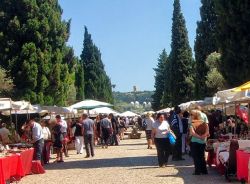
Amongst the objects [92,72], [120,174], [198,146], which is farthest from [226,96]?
[92,72]

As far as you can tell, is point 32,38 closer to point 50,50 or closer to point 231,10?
point 50,50

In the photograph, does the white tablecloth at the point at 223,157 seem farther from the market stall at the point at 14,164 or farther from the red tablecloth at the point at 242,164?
the market stall at the point at 14,164

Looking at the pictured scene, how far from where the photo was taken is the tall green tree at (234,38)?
62.5 feet

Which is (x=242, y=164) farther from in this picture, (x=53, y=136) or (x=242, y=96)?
(x=53, y=136)

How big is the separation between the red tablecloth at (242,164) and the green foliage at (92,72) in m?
72.3

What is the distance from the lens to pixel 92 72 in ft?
276

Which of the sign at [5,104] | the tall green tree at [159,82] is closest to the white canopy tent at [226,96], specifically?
the sign at [5,104]

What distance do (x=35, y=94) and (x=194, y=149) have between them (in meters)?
20.7

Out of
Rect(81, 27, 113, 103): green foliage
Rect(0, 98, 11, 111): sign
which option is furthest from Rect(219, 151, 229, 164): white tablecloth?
Rect(81, 27, 113, 103): green foliage

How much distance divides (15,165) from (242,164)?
5670 mm

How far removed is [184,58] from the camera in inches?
2440

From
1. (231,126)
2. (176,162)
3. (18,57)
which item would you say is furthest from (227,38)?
(18,57)

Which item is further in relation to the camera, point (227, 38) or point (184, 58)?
point (184, 58)

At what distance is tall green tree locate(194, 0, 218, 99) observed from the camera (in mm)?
43719
